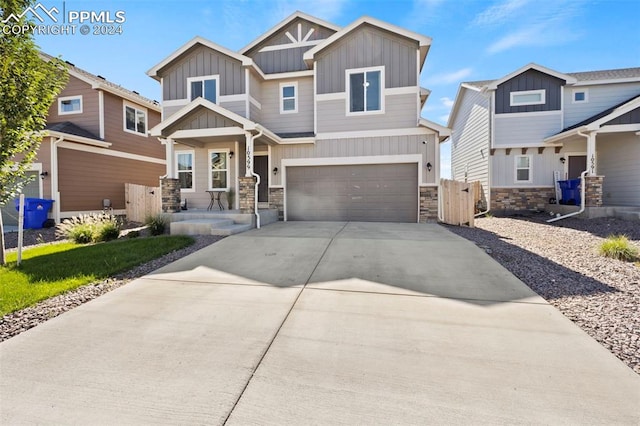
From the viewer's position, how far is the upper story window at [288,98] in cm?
1213

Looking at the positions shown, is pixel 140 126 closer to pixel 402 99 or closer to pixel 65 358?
pixel 402 99

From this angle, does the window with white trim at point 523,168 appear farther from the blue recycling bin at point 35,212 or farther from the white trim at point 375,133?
the blue recycling bin at point 35,212

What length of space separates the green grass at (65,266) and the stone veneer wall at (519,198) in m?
13.3

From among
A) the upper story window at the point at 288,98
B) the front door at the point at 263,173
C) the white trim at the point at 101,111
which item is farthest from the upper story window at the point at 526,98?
the white trim at the point at 101,111

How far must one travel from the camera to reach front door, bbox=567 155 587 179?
517 inches

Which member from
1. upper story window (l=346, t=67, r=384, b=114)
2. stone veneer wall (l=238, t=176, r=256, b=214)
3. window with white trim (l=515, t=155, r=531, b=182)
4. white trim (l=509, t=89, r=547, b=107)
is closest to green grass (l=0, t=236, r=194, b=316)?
stone veneer wall (l=238, t=176, r=256, b=214)

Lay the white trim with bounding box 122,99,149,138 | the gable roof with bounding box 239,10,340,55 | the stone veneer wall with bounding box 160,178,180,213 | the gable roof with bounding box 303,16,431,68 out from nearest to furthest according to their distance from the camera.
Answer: the stone veneer wall with bounding box 160,178,180,213, the gable roof with bounding box 303,16,431,68, the gable roof with bounding box 239,10,340,55, the white trim with bounding box 122,99,149,138

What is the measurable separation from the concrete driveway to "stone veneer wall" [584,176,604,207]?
9370 millimetres

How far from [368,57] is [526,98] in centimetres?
825

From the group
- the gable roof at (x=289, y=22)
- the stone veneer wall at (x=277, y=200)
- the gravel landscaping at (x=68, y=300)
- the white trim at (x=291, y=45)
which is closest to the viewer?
the gravel landscaping at (x=68, y=300)

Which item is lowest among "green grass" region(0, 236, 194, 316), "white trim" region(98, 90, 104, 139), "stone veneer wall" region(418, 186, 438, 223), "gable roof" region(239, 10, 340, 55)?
"green grass" region(0, 236, 194, 316)

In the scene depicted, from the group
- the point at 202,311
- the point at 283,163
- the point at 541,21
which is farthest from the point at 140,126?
the point at 541,21

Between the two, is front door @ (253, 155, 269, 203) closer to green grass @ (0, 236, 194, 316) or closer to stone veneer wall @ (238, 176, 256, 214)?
stone veneer wall @ (238, 176, 256, 214)

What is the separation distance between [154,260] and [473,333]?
5.57 m
